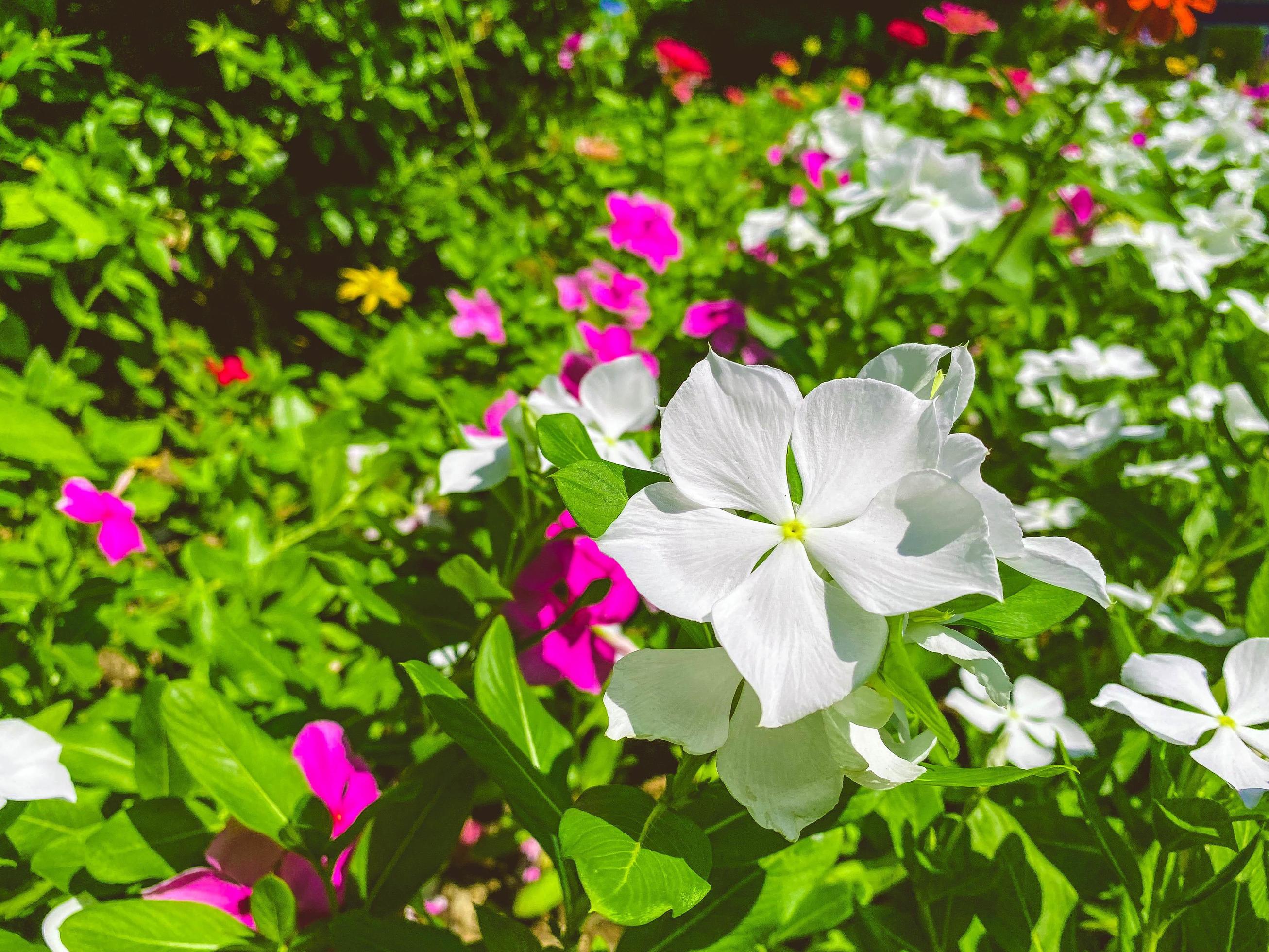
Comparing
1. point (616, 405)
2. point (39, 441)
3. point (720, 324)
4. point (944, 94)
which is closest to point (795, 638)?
point (616, 405)

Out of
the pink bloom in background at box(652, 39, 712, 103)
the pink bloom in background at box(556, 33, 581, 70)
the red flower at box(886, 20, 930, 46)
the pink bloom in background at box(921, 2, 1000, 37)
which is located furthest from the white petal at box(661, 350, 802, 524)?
the red flower at box(886, 20, 930, 46)

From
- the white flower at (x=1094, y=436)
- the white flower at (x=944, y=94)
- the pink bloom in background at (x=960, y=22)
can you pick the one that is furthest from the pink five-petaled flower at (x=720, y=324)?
the pink bloom in background at (x=960, y=22)

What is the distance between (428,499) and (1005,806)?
95 cm

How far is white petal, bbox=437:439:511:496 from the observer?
806 mm

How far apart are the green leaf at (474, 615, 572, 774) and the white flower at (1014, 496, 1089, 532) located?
0.95 metres

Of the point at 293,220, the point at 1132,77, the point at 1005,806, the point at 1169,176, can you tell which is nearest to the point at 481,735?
the point at 1005,806

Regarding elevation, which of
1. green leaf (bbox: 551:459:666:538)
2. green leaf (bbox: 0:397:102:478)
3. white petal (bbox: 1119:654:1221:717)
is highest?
green leaf (bbox: 551:459:666:538)

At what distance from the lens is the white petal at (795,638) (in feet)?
1.31

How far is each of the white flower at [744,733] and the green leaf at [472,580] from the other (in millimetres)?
275

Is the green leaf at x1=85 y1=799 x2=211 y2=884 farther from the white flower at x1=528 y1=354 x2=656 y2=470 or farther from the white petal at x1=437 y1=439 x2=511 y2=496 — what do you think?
the white flower at x1=528 y1=354 x2=656 y2=470

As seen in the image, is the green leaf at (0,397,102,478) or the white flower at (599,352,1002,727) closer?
the white flower at (599,352,1002,727)

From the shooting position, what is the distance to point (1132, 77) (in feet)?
16.1

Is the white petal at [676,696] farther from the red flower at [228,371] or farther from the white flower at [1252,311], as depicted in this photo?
the red flower at [228,371]

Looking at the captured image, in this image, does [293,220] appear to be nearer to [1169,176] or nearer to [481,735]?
[481,735]
